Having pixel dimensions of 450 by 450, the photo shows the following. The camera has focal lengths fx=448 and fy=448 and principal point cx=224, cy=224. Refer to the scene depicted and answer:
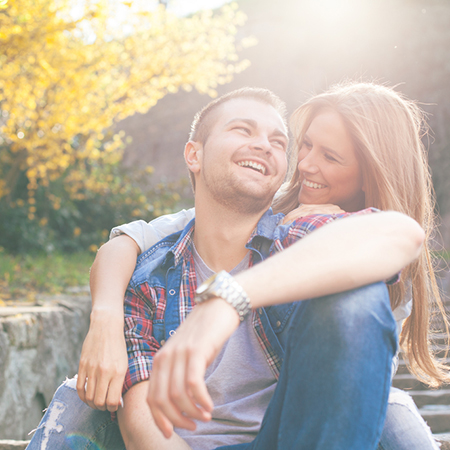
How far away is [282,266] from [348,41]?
10.2 metres

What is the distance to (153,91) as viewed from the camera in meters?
6.06

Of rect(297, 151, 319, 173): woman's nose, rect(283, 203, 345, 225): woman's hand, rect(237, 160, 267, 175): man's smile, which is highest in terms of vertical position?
rect(237, 160, 267, 175): man's smile

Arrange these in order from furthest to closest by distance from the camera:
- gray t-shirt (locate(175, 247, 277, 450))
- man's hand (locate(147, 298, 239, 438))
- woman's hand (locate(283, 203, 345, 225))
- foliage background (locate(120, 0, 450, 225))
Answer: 1. foliage background (locate(120, 0, 450, 225))
2. woman's hand (locate(283, 203, 345, 225))
3. gray t-shirt (locate(175, 247, 277, 450))
4. man's hand (locate(147, 298, 239, 438))

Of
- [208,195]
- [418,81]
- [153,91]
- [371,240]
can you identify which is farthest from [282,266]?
[418,81]

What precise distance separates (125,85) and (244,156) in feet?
15.3

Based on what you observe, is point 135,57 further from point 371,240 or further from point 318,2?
point 318,2

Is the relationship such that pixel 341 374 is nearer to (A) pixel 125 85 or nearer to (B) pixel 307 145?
(B) pixel 307 145

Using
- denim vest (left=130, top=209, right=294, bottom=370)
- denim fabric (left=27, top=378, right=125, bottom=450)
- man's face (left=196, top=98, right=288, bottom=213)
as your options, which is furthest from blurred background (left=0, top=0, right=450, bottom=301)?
denim fabric (left=27, top=378, right=125, bottom=450)

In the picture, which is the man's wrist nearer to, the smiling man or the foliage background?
the smiling man

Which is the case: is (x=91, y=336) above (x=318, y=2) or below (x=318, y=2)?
below

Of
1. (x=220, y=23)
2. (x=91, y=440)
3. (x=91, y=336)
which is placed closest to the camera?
(x=91, y=336)

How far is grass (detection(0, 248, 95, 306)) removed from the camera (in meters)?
3.67

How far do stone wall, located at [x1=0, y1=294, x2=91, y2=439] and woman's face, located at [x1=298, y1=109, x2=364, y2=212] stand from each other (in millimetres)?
1930

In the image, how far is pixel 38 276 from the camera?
14.0 ft
